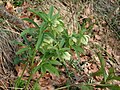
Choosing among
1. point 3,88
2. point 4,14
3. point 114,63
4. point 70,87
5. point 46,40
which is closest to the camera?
point 46,40

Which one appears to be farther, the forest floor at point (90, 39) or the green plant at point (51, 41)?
the forest floor at point (90, 39)

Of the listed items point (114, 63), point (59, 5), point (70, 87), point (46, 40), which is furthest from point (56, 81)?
point (59, 5)

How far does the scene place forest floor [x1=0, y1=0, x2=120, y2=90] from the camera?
277cm

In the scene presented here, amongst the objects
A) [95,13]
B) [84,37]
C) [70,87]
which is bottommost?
[70,87]

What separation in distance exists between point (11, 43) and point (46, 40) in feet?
2.25

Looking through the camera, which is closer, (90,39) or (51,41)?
(51,41)

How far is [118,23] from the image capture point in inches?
167

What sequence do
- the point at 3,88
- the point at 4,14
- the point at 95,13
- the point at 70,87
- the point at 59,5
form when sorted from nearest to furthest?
the point at 3,88 < the point at 70,87 < the point at 4,14 < the point at 59,5 < the point at 95,13

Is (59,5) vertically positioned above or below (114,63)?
above

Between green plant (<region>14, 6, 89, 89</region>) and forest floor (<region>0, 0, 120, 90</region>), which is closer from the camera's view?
green plant (<region>14, 6, 89, 89</region>)

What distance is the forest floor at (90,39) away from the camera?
2.77 meters

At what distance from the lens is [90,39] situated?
3775 millimetres

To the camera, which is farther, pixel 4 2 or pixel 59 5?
pixel 59 5

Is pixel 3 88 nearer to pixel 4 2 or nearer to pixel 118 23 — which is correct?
pixel 4 2
